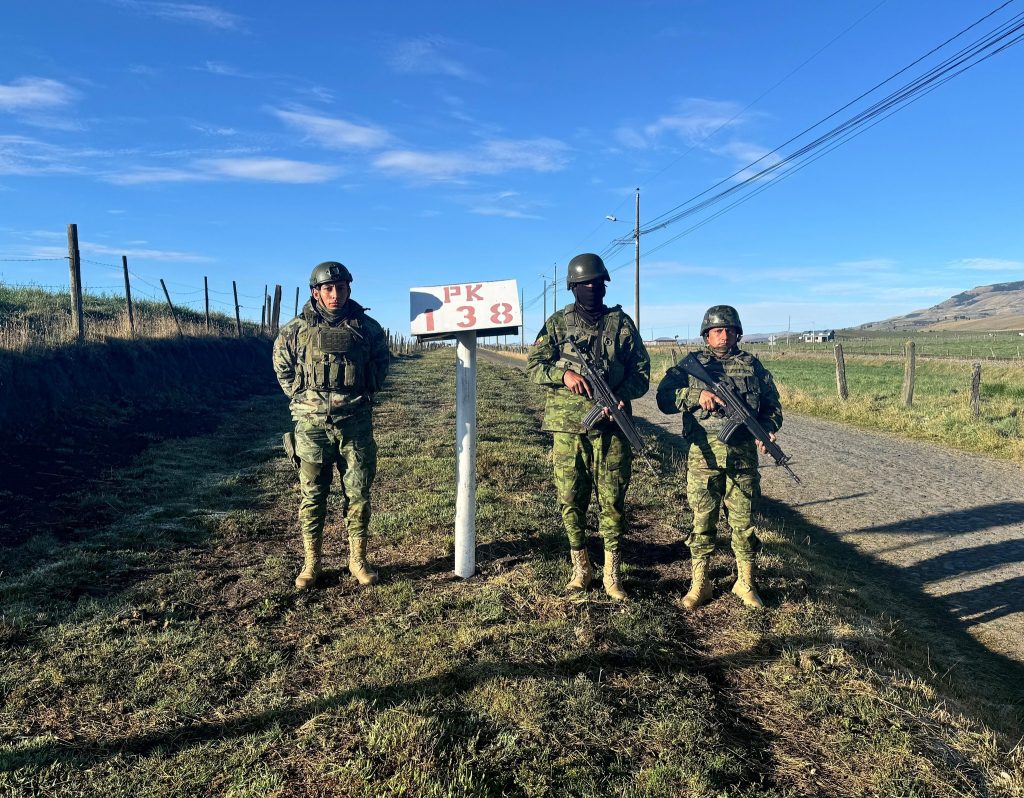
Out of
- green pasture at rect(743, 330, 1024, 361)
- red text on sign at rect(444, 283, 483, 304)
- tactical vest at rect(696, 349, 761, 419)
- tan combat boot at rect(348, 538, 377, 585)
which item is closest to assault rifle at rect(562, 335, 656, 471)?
tactical vest at rect(696, 349, 761, 419)

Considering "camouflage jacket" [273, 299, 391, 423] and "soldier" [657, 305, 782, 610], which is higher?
"camouflage jacket" [273, 299, 391, 423]

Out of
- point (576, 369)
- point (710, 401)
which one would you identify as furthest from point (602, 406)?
point (710, 401)

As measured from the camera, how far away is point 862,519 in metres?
7.66

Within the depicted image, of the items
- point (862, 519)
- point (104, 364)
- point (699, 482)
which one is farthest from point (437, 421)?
point (699, 482)

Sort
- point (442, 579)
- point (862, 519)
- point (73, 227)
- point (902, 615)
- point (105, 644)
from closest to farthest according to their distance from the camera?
1. point (105, 644)
2. point (442, 579)
3. point (902, 615)
4. point (862, 519)
5. point (73, 227)

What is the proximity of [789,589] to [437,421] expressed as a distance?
896 cm

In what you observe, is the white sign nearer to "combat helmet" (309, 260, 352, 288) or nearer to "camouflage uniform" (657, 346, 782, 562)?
"combat helmet" (309, 260, 352, 288)

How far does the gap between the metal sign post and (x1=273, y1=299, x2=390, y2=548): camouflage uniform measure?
493mm

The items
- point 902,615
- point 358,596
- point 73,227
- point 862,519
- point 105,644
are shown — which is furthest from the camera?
point 73,227

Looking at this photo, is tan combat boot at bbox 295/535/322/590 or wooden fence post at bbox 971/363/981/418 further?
wooden fence post at bbox 971/363/981/418

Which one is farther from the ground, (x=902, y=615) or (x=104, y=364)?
(x=104, y=364)

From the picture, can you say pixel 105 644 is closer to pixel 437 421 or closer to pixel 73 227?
pixel 437 421

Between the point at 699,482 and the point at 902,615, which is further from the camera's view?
the point at 902,615

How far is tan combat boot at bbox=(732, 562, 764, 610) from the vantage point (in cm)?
432
